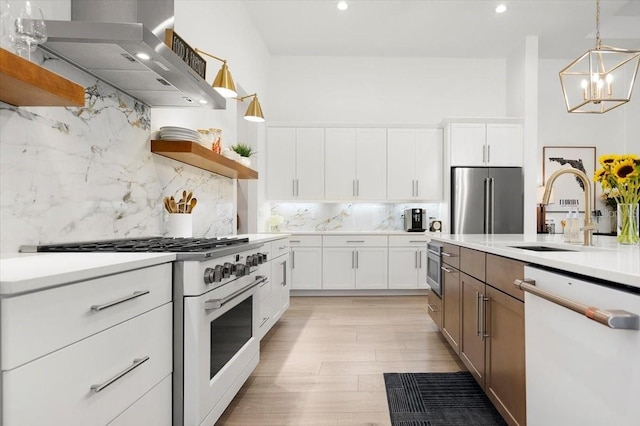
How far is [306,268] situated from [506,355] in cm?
360

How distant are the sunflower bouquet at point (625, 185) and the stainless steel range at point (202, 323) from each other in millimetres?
2006

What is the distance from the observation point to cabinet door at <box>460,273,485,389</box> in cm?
216

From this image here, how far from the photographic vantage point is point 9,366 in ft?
2.54

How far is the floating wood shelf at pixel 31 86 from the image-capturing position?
43.2 inches

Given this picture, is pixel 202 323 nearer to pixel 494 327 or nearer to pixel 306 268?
pixel 494 327

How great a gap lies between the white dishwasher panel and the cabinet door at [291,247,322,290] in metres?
3.81

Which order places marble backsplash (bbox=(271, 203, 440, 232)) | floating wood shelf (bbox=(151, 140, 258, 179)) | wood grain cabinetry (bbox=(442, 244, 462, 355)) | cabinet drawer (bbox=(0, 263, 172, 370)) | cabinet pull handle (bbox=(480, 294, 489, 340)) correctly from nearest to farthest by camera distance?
cabinet drawer (bbox=(0, 263, 172, 370)), cabinet pull handle (bbox=(480, 294, 489, 340)), floating wood shelf (bbox=(151, 140, 258, 179)), wood grain cabinetry (bbox=(442, 244, 462, 355)), marble backsplash (bbox=(271, 203, 440, 232))

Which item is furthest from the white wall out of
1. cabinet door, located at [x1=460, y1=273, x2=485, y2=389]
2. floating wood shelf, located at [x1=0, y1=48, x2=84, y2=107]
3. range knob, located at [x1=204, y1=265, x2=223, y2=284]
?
floating wood shelf, located at [x1=0, y1=48, x2=84, y2=107]

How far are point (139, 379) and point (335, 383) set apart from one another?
150 cm

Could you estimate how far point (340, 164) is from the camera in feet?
18.0

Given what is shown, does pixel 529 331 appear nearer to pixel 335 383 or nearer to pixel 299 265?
pixel 335 383

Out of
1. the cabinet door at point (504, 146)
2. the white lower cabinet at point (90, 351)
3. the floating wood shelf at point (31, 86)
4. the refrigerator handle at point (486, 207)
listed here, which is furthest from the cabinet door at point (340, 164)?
the floating wood shelf at point (31, 86)

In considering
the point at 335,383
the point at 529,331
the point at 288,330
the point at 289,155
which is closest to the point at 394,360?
the point at 335,383

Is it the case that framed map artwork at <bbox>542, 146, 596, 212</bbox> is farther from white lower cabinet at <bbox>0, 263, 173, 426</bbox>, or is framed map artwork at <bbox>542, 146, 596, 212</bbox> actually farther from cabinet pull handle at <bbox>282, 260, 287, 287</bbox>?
white lower cabinet at <bbox>0, 263, 173, 426</bbox>
